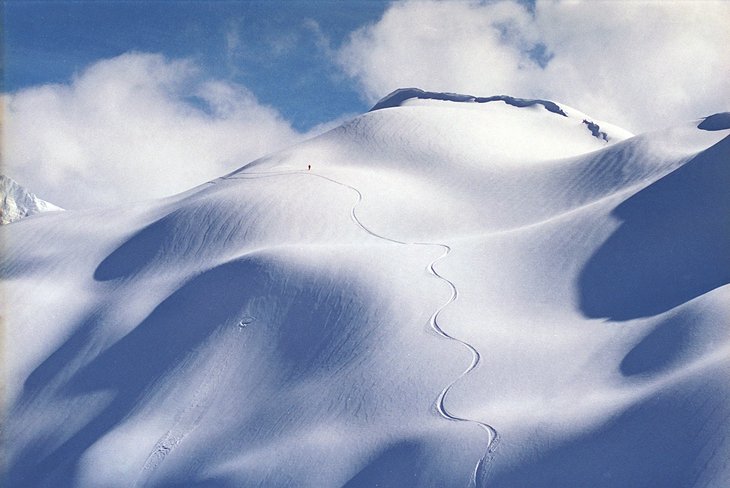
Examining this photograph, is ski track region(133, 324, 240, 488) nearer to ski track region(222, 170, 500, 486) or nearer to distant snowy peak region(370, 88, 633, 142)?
ski track region(222, 170, 500, 486)

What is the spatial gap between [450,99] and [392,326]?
112 feet

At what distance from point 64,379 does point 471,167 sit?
24.5m

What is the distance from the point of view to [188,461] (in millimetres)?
34594

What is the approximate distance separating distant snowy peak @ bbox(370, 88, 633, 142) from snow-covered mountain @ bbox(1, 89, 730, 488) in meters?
11.5

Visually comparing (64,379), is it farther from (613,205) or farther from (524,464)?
(613,205)

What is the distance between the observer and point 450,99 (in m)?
69.2

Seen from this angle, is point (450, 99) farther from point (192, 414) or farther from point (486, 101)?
point (192, 414)

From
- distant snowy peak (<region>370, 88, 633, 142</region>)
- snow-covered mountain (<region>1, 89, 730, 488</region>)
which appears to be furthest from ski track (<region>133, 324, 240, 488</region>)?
distant snowy peak (<region>370, 88, 633, 142</region>)

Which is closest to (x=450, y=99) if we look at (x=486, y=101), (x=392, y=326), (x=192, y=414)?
(x=486, y=101)

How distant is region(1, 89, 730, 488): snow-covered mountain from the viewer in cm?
2992

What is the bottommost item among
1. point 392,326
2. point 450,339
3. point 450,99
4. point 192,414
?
point 192,414

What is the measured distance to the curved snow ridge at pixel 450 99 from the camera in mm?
68375

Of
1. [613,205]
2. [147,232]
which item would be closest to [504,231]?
[613,205]

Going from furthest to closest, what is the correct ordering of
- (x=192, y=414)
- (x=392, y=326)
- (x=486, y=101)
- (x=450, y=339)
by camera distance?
(x=486, y=101) → (x=392, y=326) → (x=192, y=414) → (x=450, y=339)
